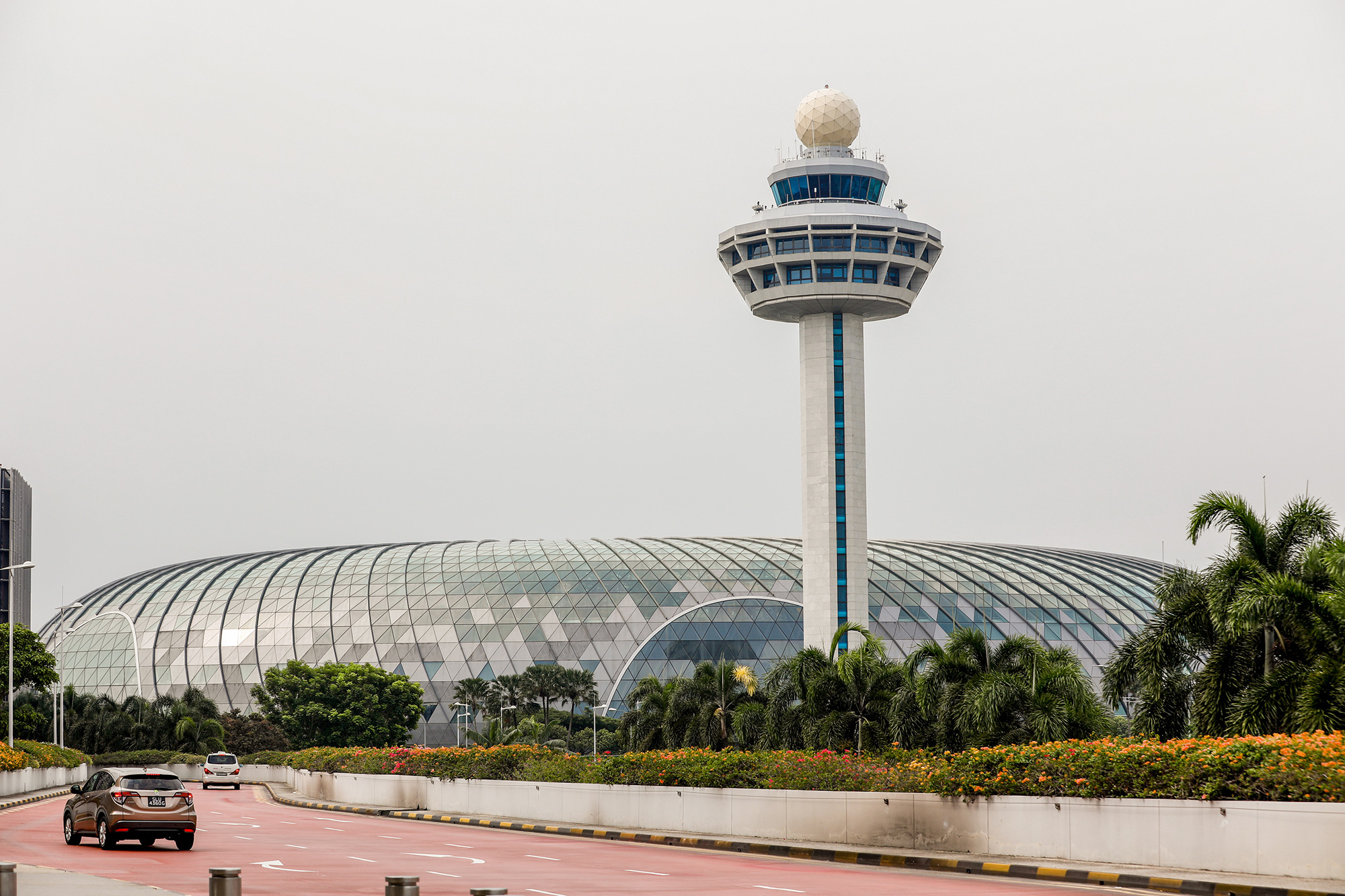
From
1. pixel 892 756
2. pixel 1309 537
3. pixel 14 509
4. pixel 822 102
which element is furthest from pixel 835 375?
pixel 14 509

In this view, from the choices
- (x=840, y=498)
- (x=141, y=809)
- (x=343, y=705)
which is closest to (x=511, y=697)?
(x=343, y=705)

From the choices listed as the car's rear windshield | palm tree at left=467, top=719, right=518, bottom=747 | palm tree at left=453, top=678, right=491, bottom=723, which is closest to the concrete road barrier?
the car's rear windshield

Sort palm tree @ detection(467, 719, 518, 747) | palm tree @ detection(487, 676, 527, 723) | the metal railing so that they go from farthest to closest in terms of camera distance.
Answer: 1. palm tree @ detection(487, 676, 527, 723)
2. palm tree @ detection(467, 719, 518, 747)
3. the metal railing

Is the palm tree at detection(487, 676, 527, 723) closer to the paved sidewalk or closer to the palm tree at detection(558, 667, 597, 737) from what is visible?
the palm tree at detection(558, 667, 597, 737)

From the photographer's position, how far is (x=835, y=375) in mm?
97250

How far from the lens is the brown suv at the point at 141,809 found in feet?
103

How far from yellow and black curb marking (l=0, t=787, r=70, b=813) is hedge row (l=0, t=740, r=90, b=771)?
4.59 feet

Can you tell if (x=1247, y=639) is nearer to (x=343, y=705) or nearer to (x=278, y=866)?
(x=278, y=866)

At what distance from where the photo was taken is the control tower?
96188mm

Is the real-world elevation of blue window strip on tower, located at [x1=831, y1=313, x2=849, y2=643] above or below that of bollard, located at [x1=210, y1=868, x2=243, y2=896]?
above

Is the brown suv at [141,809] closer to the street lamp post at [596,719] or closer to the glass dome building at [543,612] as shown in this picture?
the street lamp post at [596,719]

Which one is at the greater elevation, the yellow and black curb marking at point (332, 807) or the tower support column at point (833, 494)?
the tower support column at point (833, 494)

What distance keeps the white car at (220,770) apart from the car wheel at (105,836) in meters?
52.9

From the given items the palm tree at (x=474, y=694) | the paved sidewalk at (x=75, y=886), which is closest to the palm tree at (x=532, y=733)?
the palm tree at (x=474, y=694)
